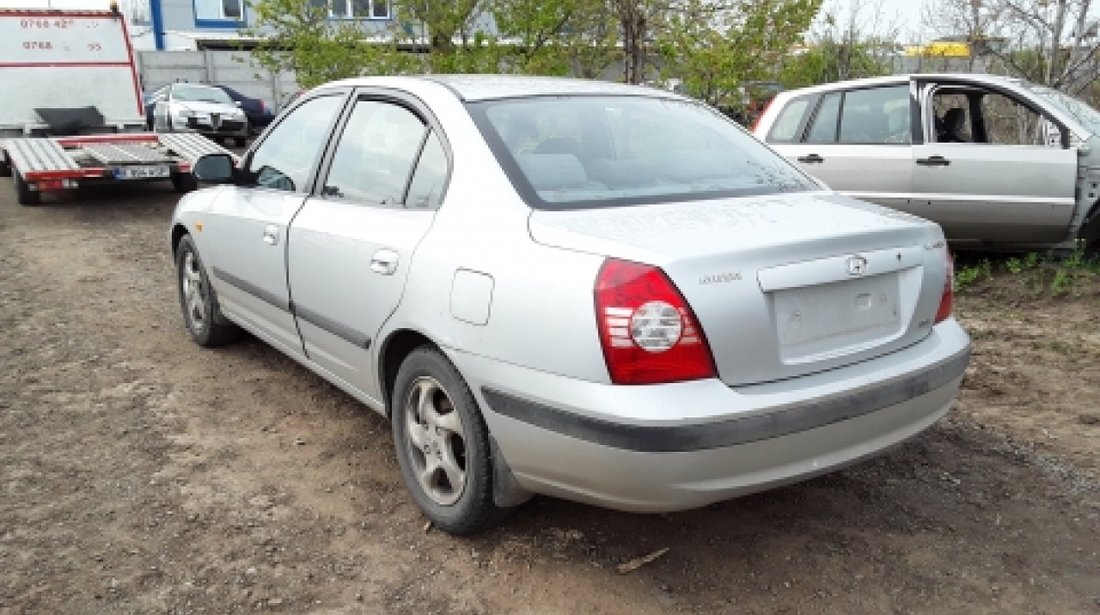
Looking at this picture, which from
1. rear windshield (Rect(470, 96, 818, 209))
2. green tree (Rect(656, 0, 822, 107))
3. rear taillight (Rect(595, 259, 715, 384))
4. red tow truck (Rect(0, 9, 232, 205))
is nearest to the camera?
rear taillight (Rect(595, 259, 715, 384))

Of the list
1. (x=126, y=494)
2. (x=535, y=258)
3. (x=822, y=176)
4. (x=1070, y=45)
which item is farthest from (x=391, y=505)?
(x=1070, y=45)

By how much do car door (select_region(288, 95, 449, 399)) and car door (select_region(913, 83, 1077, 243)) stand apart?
4.70 metres

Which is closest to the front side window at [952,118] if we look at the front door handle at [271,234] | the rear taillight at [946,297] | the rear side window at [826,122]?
the rear side window at [826,122]

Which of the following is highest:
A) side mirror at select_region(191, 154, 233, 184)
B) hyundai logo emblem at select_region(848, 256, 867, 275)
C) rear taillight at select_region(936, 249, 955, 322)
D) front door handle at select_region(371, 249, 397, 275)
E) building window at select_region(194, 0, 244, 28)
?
building window at select_region(194, 0, 244, 28)

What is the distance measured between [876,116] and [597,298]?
18.1 ft

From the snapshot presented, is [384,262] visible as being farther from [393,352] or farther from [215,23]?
[215,23]

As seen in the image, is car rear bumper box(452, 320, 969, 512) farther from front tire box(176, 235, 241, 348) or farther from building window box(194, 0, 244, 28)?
building window box(194, 0, 244, 28)

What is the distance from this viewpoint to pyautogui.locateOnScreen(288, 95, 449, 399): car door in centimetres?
318

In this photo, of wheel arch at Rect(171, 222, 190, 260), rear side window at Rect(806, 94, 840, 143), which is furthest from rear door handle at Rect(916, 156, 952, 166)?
wheel arch at Rect(171, 222, 190, 260)

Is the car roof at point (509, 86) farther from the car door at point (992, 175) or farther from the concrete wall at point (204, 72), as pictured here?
the concrete wall at point (204, 72)

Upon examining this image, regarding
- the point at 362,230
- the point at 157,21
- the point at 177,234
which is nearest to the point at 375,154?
the point at 362,230

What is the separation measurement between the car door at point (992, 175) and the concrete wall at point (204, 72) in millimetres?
21025

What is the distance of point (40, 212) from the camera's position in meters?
10.6

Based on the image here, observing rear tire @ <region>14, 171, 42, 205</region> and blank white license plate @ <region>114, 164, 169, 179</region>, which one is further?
rear tire @ <region>14, 171, 42, 205</region>
